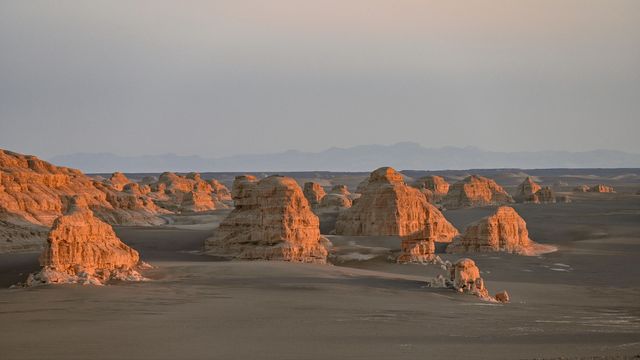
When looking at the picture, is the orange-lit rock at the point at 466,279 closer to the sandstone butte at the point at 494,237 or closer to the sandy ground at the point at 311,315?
the sandy ground at the point at 311,315

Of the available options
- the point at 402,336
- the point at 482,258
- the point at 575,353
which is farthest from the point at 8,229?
the point at 575,353

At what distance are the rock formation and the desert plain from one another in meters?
3.43

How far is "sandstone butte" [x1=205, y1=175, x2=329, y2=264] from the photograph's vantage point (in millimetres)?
33125

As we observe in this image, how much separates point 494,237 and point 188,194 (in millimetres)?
43299

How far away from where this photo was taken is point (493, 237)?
38.9 metres

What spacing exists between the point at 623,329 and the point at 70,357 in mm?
11344

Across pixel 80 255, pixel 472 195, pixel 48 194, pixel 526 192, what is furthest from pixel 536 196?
pixel 80 255

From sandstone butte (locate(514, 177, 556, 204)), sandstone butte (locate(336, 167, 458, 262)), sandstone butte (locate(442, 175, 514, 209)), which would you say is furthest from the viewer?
sandstone butte (locate(514, 177, 556, 204))

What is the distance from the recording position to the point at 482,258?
3641cm

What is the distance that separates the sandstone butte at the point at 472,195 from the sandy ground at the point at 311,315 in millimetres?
35114

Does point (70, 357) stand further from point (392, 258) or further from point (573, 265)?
point (573, 265)

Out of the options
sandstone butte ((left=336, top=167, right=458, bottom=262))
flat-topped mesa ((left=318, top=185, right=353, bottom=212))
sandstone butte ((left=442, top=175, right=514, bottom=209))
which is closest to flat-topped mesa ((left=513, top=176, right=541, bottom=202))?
sandstone butte ((left=442, top=175, right=514, bottom=209))

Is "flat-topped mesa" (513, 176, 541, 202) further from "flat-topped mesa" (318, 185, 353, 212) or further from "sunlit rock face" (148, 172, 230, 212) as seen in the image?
"sunlit rock face" (148, 172, 230, 212)

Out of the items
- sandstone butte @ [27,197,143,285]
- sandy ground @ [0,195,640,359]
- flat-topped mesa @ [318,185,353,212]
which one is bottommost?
sandy ground @ [0,195,640,359]
